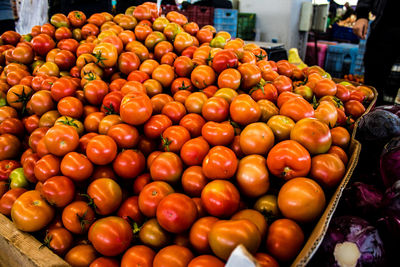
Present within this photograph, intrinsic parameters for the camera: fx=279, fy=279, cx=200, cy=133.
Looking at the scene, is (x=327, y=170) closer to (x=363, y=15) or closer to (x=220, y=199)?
(x=220, y=199)

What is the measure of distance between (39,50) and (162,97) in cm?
129

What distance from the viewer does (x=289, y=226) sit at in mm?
1015

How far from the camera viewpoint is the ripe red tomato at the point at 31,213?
122 cm

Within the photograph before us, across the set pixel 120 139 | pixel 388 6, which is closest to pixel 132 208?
pixel 120 139

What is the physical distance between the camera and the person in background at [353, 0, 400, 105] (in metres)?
3.08

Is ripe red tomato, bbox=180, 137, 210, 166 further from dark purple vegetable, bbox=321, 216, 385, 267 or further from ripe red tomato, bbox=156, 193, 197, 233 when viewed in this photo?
dark purple vegetable, bbox=321, 216, 385, 267

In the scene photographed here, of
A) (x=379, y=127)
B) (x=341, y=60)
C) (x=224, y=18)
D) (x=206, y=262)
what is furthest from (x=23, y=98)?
(x=341, y=60)

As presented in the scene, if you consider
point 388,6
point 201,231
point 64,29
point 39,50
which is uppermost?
point 388,6

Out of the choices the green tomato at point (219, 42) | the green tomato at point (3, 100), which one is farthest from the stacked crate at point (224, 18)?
the green tomato at point (3, 100)

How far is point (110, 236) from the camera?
1083mm

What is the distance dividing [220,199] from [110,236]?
45 centimetres

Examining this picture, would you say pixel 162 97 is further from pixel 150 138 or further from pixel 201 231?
pixel 201 231

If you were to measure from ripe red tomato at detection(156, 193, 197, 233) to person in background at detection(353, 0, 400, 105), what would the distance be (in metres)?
2.80

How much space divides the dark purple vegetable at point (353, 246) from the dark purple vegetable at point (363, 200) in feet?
0.50
